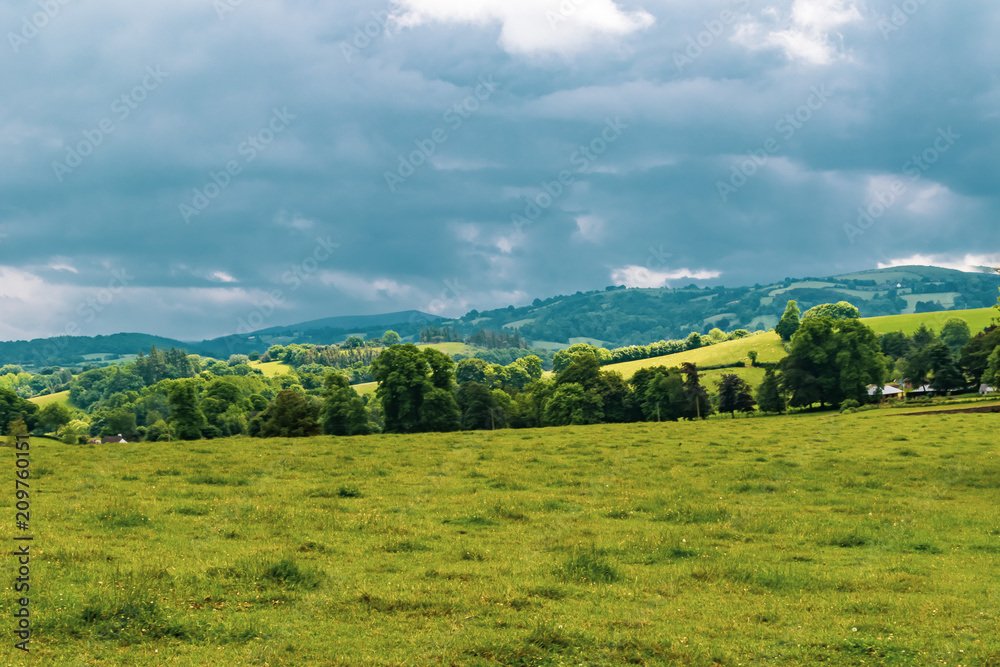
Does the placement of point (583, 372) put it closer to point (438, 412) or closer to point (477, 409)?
point (477, 409)

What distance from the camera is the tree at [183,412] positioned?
3671 inches

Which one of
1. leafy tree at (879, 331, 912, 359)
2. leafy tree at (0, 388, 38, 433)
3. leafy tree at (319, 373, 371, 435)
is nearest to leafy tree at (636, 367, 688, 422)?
leafy tree at (319, 373, 371, 435)

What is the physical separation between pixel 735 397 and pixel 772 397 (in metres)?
8.30

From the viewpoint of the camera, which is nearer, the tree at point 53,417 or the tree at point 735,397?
the tree at point 735,397

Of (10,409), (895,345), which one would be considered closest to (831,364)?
(895,345)

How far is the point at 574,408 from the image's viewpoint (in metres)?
98.2

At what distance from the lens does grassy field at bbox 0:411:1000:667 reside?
10.7 m

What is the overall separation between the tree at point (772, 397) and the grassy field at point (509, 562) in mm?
64173

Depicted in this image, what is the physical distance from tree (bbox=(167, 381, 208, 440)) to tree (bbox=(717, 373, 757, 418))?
74.6m

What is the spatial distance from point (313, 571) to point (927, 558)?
14234mm

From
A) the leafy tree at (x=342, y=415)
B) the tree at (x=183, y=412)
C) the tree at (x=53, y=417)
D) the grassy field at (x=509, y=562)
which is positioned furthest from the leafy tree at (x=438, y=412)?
the tree at (x=53, y=417)

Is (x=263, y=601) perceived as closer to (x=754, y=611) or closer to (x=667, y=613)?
(x=667, y=613)

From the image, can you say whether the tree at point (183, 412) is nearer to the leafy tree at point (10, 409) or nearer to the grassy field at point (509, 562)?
the leafy tree at point (10, 409)

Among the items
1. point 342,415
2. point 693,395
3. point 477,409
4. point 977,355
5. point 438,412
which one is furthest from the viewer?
point 977,355
